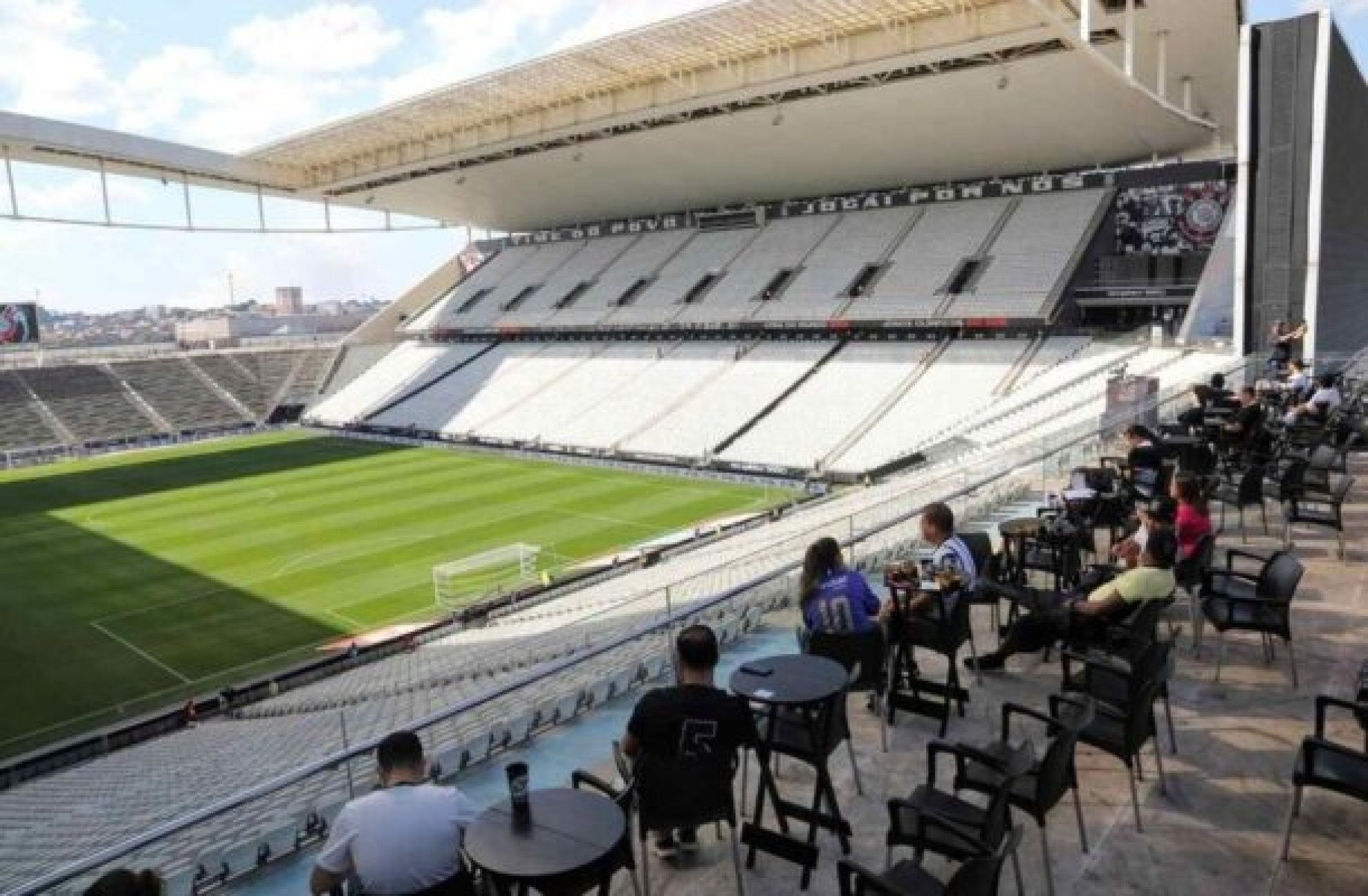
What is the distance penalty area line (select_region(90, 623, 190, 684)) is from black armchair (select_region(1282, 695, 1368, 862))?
57.5ft

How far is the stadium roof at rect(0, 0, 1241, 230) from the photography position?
2631 cm

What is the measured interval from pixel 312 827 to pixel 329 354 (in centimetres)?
5516

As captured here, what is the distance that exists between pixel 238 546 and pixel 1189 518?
82.3 feet

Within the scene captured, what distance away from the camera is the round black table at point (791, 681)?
185 inches

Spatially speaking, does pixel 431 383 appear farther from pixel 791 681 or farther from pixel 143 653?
pixel 791 681

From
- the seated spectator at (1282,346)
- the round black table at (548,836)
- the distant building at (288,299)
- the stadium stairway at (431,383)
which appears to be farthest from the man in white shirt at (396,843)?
the distant building at (288,299)

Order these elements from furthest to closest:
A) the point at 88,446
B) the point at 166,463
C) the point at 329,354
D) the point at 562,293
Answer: the point at 329,354 < the point at 562,293 < the point at 88,446 < the point at 166,463

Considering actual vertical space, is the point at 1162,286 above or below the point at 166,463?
above

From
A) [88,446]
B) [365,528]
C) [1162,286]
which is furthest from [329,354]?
[1162,286]

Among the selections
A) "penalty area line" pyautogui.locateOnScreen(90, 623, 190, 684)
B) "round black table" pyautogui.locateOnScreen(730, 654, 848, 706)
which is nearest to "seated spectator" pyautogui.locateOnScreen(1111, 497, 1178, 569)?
"round black table" pyautogui.locateOnScreen(730, 654, 848, 706)

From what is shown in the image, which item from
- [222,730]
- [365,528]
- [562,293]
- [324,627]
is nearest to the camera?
[222,730]

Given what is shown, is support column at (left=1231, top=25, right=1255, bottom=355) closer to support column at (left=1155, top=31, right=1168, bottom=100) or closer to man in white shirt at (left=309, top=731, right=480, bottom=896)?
support column at (left=1155, top=31, right=1168, bottom=100)

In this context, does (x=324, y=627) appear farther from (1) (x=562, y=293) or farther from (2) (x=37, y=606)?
(1) (x=562, y=293)

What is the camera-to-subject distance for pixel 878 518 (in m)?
11.5
